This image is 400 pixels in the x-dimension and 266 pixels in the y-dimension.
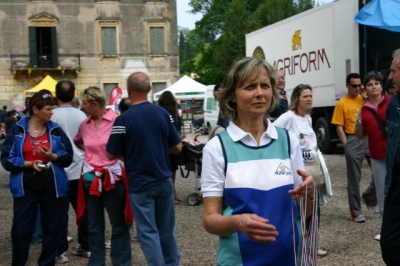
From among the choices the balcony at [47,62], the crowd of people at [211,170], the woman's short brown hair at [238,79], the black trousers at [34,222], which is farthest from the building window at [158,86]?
the woman's short brown hair at [238,79]

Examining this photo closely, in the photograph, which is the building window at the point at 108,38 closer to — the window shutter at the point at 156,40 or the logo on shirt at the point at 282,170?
the window shutter at the point at 156,40

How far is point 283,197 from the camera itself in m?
2.75

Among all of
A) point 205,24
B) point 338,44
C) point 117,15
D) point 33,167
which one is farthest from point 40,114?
point 205,24

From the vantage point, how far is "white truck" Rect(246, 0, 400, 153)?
49.1ft

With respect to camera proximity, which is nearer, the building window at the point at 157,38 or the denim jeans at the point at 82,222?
the denim jeans at the point at 82,222

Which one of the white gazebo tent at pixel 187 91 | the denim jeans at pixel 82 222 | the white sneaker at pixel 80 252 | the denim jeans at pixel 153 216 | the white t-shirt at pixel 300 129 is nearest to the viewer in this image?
the denim jeans at pixel 153 216

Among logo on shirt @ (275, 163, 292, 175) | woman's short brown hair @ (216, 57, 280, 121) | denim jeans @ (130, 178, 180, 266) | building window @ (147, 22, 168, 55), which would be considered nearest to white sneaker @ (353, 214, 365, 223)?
denim jeans @ (130, 178, 180, 266)

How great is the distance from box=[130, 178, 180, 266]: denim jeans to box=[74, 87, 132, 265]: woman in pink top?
31 centimetres

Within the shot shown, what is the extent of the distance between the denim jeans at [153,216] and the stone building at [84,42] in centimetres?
3906

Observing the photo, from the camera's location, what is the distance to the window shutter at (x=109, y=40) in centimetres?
4494

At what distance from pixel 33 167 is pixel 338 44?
1163 cm

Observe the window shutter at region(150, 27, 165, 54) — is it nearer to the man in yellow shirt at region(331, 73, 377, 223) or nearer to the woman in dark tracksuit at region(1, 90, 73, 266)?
the man in yellow shirt at region(331, 73, 377, 223)

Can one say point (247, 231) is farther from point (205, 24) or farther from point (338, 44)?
point (205, 24)

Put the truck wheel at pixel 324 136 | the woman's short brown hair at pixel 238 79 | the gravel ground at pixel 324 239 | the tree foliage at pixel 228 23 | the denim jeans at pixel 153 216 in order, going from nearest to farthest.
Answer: the woman's short brown hair at pixel 238 79, the denim jeans at pixel 153 216, the gravel ground at pixel 324 239, the truck wheel at pixel 324 136, the tree foliage at pixel 228 23
